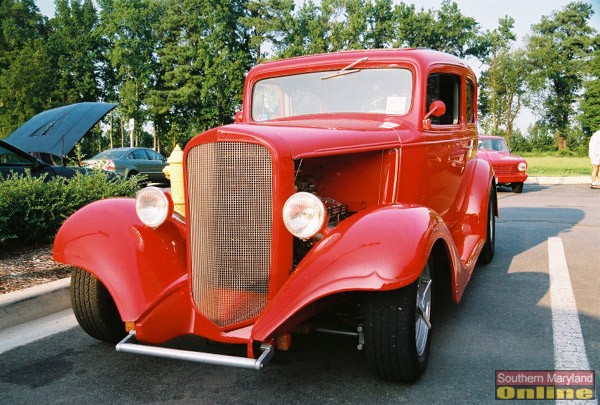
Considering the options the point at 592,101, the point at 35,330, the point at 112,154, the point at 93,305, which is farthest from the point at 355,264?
the point at 592,101

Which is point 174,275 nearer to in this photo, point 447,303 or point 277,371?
point 277,371

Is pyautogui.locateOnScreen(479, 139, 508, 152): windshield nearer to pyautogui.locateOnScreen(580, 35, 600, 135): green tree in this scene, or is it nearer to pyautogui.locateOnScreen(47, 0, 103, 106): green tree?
pyautogui.locateOnScreen(47, 0, 103, 106): green tree

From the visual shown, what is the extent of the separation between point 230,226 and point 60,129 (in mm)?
5349

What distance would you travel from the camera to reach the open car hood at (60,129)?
271 inches

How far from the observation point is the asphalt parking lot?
105 inches

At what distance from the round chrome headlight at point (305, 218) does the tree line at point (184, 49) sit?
30.9 meters

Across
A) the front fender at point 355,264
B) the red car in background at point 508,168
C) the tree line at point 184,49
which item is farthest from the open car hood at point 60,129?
the tree line at point 184,49

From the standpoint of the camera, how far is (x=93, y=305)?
3191mm

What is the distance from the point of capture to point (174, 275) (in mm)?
2988

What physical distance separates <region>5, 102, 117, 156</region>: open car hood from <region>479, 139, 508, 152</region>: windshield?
1150 centimetres

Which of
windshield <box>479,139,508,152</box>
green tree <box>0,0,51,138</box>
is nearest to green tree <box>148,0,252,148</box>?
green tree <box>0,0,51,138</box>

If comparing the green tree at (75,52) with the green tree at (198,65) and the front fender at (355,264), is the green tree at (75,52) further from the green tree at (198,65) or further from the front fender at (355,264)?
the front fender at (355,264)

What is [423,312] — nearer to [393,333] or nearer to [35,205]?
[393,333]

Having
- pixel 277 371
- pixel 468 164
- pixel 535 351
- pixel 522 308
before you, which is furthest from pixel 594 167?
pixel 277 371
